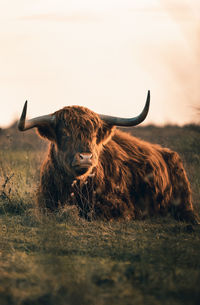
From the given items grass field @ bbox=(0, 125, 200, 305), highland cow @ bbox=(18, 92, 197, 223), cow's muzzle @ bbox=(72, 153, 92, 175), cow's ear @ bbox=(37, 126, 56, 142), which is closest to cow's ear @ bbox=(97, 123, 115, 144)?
highland cow @ bbox=(18, 92, 197, 223)

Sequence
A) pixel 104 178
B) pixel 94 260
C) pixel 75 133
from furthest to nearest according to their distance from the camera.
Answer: pixel 104 178 < pixel 75 133 < pixel 94 260

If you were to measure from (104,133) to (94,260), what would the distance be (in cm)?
231

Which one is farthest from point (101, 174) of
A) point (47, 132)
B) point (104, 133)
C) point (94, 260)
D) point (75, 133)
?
point (94, 260)

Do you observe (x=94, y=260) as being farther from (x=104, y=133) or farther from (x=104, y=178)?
(x=104, y=133)

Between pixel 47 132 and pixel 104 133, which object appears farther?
pixel 104 133

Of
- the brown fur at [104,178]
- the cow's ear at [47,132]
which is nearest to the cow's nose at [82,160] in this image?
the brown fur at [104,178]

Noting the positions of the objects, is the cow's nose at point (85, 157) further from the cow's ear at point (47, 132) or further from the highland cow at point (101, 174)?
the cow's ear at point (47, 132)

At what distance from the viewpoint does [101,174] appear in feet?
18.6

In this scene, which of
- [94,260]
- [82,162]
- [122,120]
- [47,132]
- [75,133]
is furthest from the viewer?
[122,120]

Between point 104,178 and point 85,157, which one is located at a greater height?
point 85,157

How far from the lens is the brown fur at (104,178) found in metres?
5.30

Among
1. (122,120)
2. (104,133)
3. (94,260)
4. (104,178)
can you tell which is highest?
(122,120)

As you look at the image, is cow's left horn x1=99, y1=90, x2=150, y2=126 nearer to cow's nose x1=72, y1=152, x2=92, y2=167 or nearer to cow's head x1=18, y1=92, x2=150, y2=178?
cow's head x1=18, y1=92, x2=150, y2=178

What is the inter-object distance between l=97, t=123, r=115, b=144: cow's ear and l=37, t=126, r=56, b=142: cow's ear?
0.60 m
